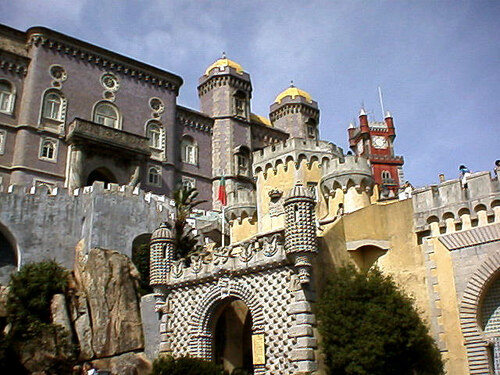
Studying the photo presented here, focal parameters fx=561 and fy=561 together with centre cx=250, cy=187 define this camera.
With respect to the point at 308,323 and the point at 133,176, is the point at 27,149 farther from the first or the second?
the point at 308,323

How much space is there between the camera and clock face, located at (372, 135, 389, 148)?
252 ft

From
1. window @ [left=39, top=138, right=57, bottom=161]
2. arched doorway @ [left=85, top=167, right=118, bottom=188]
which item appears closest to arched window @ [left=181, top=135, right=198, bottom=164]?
arched doorway @ [left=85, top=167, right=118, bottom=188]

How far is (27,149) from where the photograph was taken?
38875 mm

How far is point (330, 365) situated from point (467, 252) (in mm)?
6906

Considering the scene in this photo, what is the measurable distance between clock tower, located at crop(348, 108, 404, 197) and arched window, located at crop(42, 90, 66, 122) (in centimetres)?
4320

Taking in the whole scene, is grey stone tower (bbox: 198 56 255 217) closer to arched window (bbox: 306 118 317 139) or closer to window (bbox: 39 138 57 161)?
arched window (bbox: 306 118 317 139)

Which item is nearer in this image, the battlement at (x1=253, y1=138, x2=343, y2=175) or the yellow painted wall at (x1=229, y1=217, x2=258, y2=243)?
the battlement at (x1=253, y1=138, x2=343, y2=175)

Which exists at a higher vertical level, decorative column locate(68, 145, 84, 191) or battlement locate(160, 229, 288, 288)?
decorative column locate(68, 145, 84, 191)

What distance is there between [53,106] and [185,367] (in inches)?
1084

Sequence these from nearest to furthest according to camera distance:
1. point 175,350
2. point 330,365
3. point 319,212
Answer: point 330,365 → point 175,350 → point 319,212

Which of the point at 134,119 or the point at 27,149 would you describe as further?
the point at 134,119

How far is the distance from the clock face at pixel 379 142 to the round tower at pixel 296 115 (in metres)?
20.3

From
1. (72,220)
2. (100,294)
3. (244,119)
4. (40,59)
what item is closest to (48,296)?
(100,294)

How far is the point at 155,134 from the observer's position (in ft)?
153
